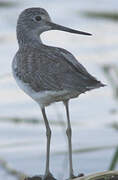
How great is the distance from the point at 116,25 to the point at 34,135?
379 centimetres

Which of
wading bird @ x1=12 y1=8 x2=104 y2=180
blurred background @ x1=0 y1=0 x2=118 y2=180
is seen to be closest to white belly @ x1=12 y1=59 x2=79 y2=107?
wading bird @ x1=12 y1=8 x2=104 y2=180

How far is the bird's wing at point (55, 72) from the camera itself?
1116 centimetres

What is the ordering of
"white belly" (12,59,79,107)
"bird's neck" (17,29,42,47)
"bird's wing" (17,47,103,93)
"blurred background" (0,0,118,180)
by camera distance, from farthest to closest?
"blurred background" (0,0,118,180) < "bird's neck" (17,29,42,47) < "white belly" (12,59,79,107) < "bird's wing" (17,47,103,93)

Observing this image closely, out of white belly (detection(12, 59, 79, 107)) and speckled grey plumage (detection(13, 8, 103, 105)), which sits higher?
speckled grey plumage (detection(13, 8, 103, 105))

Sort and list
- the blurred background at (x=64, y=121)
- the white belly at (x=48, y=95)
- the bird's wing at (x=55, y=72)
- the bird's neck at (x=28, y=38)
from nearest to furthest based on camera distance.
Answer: the bird's wing at (x=55, y=72) → the white belly at (x=48, y=95) → the bird's neck at (x=28, y=38) → the blurred background at (x=64, y=121)

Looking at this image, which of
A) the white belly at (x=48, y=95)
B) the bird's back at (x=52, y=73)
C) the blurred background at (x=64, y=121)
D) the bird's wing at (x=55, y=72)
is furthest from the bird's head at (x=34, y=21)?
the blurred background at (x=64, y=121)

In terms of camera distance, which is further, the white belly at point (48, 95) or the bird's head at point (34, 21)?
the bird's head at point (34, 21)

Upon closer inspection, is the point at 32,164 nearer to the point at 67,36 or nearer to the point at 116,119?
the point at 116,119

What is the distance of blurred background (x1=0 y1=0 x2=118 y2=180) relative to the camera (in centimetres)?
1457

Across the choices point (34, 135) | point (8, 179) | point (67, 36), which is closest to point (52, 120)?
point (34, 135)

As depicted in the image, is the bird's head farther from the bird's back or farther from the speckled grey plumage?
the bird's back

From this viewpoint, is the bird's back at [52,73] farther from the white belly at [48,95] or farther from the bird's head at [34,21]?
the bird's head at [34,21]

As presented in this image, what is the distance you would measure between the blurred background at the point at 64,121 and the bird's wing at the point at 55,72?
204cm

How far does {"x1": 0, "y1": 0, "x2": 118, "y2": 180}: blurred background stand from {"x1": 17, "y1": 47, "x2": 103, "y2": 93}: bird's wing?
2037 millimetres
